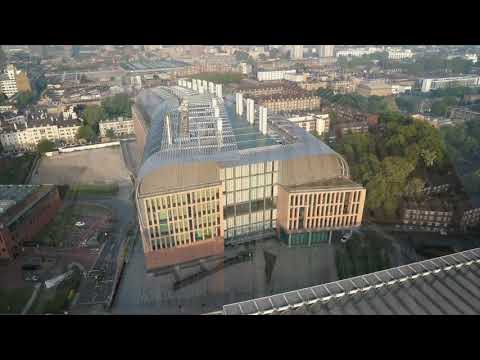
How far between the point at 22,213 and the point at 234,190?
9535 millimetres

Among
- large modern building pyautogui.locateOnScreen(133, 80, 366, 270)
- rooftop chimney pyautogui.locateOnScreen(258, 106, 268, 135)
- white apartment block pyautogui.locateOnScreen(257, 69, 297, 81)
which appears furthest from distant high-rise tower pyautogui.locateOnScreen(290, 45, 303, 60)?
large modern building pyautogui.locateOnScreen(133, 80, 366, 270)

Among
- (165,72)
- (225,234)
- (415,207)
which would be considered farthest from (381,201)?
(165,72)

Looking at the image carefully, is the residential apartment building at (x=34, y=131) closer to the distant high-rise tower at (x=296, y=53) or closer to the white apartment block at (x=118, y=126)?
the white apartment block at (x=118, y=126)

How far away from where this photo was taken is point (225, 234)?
14.1 m

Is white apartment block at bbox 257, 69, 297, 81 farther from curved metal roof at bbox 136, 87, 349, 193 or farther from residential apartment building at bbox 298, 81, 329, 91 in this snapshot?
curved metal roof at bbox 136, 87, 349, 193

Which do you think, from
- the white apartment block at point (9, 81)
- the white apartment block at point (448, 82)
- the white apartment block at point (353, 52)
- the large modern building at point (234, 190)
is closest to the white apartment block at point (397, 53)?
the white apartment block at point (353, 52)

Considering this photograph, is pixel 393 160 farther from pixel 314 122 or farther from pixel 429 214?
pixel 314 122

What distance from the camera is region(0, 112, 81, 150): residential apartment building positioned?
25.1m

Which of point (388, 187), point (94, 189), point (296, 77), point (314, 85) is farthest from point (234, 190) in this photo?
point (296, 77)

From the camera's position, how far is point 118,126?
95.6 feet

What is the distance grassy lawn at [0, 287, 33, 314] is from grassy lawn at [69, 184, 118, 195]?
7683 mm

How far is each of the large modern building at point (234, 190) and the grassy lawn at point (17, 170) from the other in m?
11.2

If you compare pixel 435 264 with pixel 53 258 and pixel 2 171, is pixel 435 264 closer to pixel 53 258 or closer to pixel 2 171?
pixel 53 258

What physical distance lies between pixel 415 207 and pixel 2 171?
24.3m
